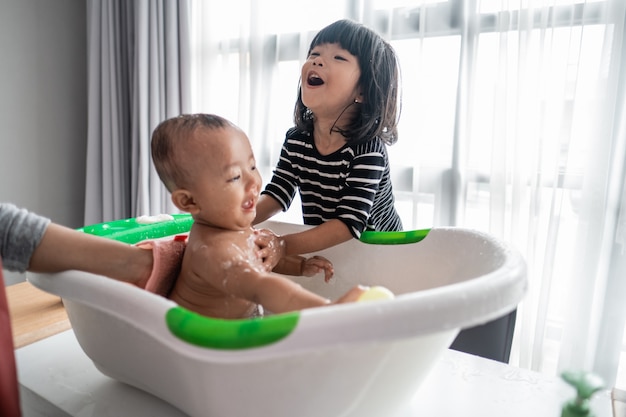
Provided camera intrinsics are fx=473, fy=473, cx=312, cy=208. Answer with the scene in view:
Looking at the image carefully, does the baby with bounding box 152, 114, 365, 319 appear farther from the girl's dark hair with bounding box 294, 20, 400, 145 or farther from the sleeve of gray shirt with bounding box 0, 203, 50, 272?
the girl's dark hair with bounding box 294, 20, 400, 145

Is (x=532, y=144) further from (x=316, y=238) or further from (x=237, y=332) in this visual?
(x=237, y=332)

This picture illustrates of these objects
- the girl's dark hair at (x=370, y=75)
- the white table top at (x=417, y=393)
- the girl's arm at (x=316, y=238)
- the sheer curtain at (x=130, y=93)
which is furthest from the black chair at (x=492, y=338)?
the sheer curtain at (x=130, y=93)

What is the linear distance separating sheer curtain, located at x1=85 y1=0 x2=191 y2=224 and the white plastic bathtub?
1.38 m

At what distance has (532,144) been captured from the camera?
1.20 metres

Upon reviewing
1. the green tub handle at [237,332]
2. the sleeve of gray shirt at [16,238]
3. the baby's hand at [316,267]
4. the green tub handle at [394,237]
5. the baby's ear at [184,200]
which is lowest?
the baby's hand at [316,267]

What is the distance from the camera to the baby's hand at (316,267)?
0.81 metres

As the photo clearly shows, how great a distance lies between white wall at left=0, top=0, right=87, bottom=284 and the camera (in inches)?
70.5

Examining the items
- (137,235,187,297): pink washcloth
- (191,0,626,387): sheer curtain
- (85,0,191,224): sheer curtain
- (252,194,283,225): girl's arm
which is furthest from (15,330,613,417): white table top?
(85,0,191,224): sheer curtain

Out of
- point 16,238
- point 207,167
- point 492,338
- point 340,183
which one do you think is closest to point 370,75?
point 340,183

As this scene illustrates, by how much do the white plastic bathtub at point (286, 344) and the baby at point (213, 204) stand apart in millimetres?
129

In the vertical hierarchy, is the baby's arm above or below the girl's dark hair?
below

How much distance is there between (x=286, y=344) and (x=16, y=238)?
0.35 m

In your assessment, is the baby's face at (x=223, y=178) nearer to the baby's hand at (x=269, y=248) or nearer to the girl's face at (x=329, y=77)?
the baby's hand at (x=269, y=248)

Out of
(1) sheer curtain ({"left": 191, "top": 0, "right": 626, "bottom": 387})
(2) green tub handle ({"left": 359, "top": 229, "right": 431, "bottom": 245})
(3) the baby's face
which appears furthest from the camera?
(1) sheer curtain ({"left": 191, "top": 0, "right": 626, "bottom": 387})
